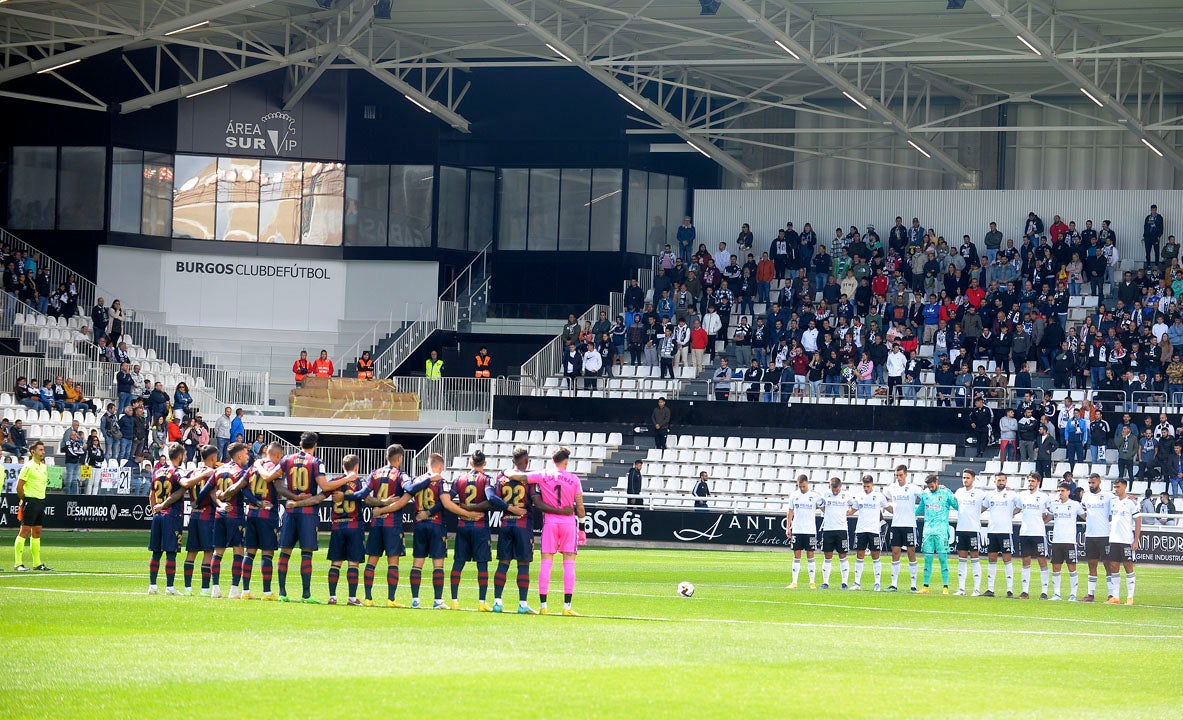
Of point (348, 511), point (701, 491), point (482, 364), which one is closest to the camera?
point (348, 511)

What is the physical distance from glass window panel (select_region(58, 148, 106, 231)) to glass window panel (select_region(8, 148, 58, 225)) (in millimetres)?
303

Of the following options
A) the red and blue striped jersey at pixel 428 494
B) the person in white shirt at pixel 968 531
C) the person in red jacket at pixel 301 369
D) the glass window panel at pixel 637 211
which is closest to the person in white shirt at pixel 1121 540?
the person in white shirt at pixel 968 531

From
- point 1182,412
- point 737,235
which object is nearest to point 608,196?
point 737,235

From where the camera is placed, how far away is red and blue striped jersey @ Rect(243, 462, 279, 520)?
1916 centimetres

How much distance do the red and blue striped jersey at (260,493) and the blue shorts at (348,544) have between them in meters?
0.87

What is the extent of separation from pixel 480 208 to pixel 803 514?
88.8 feet

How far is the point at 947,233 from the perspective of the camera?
48.2 meters

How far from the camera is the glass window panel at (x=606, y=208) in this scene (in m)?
50.2

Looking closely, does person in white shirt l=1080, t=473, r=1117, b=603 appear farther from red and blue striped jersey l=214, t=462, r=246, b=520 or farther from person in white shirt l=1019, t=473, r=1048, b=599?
red and blue striped jersey l=214, t=462, r=246, b=520

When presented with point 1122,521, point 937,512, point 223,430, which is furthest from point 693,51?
point 1122,521

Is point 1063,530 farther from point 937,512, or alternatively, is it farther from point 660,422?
point 660,422

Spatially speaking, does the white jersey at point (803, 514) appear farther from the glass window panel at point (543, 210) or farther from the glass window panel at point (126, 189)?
the glass window panel at point (126, 189)

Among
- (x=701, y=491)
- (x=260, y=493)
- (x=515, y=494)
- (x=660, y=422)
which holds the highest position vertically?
(x=660, y=422)

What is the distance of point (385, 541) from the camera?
19031 millimetres
